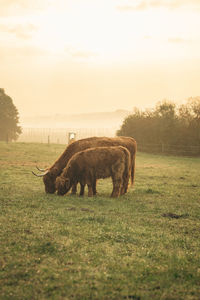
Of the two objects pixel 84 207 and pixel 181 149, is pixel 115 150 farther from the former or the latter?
pixel 181 149

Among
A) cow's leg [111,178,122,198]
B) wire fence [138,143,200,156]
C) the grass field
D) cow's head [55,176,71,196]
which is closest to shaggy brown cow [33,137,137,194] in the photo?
cow's head [55,176,71,196]

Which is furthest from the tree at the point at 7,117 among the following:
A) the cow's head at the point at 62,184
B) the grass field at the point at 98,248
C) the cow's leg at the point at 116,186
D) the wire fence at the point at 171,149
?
the grass field at the point at 98,248

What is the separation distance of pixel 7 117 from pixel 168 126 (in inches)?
1055

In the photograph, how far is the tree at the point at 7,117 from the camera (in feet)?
168

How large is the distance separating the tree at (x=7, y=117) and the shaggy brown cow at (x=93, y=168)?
136ft

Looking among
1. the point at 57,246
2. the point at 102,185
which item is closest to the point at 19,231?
the point at 57,246

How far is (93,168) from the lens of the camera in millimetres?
10656

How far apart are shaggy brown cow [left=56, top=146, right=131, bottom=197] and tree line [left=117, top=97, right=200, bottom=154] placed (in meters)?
24.0

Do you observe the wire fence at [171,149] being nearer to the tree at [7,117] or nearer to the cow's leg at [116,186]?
the tree at [7,117]

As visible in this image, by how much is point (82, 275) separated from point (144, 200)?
603cm

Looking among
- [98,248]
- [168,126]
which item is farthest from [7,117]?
[98,248]

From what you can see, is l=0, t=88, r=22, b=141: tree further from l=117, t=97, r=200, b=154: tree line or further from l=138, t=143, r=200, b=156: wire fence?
l=138, t=143, r=200, b=156: wire fence

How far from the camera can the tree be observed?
51188mm

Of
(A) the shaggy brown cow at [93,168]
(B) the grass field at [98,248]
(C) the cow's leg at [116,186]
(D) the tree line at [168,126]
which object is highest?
(D) the tree line at [168,126]
